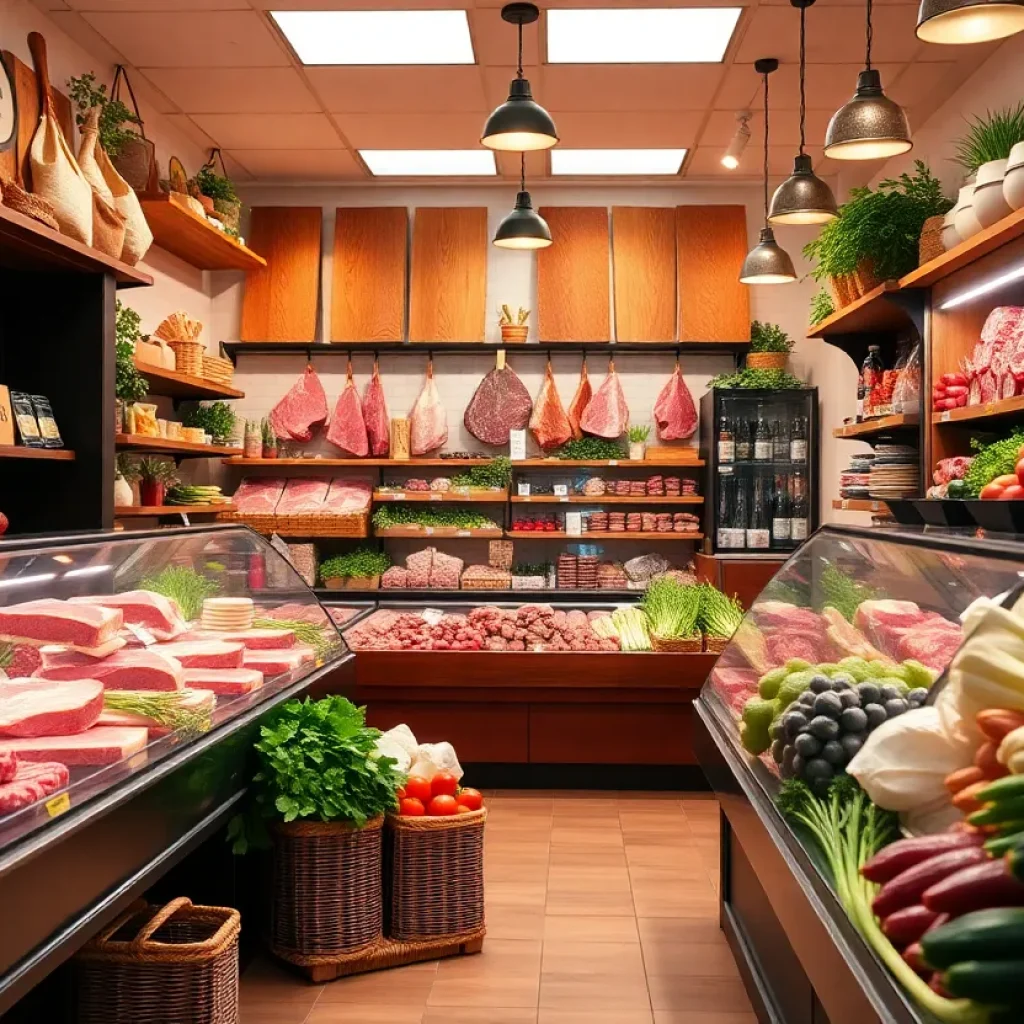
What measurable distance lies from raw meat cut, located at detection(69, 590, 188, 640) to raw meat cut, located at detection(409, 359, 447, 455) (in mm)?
4644

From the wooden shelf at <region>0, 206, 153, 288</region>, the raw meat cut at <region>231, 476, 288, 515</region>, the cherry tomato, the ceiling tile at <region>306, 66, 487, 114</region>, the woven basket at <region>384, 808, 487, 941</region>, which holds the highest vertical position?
the ceiling tile at <region>306, 66, 487, 114</region>

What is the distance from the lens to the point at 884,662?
2.67 meters

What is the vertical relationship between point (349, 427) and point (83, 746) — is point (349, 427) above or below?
above

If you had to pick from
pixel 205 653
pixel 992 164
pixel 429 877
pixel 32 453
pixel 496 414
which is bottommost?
pixel 429 877

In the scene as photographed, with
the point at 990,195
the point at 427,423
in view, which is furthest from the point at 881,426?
the point at 427,423

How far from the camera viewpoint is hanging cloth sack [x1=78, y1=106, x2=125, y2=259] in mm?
4699

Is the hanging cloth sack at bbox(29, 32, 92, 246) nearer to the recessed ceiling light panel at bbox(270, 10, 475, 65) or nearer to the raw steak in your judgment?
the recessed ceiling light panel at bbox(270, 10, 475, 65)

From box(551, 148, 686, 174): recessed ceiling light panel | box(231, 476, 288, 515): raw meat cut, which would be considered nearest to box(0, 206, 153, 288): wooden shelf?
box(231, 476, 288, 515): raw meat cut

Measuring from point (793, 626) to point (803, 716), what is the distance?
1005 mm

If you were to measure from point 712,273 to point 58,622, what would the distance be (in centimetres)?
619

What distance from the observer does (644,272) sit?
8172mm

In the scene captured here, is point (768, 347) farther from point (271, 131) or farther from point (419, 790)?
point (419, 790)

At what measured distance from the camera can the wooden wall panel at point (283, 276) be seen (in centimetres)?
819

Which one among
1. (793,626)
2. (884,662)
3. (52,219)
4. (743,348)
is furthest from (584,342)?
(884,662)
